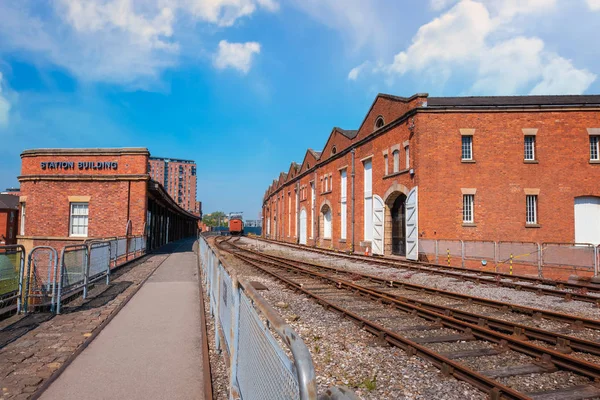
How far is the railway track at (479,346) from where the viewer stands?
4477 mm

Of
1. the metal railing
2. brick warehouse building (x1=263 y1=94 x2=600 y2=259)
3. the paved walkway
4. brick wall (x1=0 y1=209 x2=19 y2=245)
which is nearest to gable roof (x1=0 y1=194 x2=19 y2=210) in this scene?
brick wall (x1=0 y1=209 x2=19 y2=245)

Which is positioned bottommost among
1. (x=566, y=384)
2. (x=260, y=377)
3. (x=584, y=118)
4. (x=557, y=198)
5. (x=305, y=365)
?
(x=566, y=384)

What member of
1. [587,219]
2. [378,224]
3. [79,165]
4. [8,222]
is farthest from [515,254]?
[8,222]

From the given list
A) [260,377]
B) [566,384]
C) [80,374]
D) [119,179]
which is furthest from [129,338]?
[119,179]

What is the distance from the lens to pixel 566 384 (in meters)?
4.61

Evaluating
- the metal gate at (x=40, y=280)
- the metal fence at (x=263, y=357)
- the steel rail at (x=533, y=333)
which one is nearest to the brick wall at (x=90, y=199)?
the metal gate at (x=40, y=280)

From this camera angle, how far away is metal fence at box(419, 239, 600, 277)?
1443cm

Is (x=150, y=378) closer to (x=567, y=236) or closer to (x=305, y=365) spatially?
(x=305, y=365)

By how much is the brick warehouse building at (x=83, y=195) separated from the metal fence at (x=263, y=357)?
65.3 feet

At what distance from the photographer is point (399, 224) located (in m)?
24.7

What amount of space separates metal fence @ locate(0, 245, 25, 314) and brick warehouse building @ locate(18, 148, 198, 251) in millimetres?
13838

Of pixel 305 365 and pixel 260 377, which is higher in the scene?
pixel 305 365

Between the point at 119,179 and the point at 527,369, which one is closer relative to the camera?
the point at 527,369

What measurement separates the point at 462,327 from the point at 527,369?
1838mm
